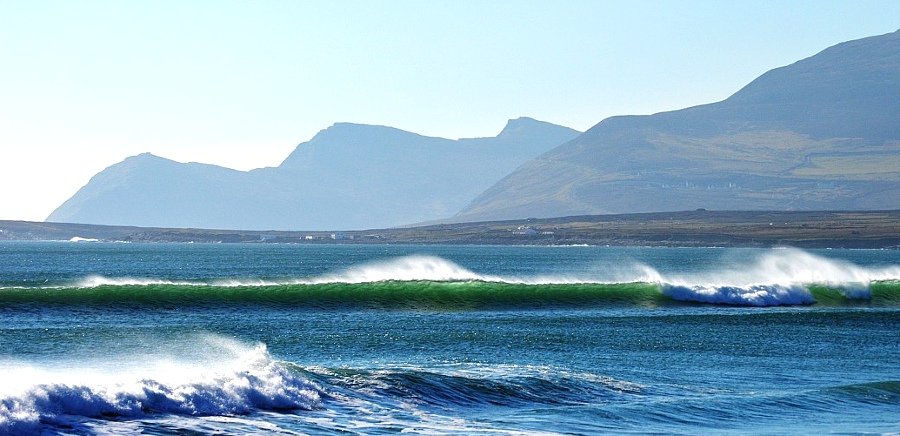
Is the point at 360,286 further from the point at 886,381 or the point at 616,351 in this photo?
the point at 886,381

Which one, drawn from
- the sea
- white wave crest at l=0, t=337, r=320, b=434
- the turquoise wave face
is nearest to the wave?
the turquoise wave face

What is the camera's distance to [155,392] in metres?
21.5

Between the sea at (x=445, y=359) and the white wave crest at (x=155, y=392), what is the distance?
1.6 inches

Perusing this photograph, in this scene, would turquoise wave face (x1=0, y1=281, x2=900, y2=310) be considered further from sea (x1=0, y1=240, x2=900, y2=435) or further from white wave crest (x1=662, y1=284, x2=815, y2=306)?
sea (x1=0, y1=240, x2=900, y2=435)

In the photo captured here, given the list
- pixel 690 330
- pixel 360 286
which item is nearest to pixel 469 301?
pixel 360 286

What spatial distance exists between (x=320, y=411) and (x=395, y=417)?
1.42 m

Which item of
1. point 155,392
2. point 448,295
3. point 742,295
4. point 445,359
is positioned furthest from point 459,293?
point 155,392

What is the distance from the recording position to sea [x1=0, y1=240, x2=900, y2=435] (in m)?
21.6

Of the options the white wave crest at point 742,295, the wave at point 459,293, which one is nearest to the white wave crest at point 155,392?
the wave at point 459,293

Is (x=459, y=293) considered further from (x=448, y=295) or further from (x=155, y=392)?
(x=155, y=392)

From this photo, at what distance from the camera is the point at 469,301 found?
→ 5628cm

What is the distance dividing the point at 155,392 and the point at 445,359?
11.4 meters

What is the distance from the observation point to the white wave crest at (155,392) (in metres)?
19.4

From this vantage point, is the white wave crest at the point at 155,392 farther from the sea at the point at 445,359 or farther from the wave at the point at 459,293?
the wave at the point at 459,293
